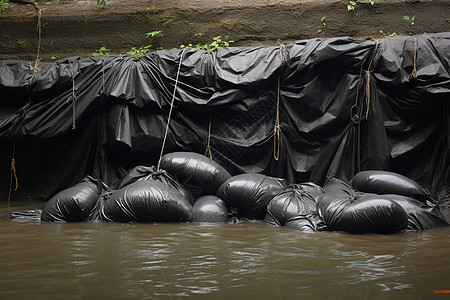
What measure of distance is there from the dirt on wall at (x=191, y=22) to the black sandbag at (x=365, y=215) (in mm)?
2600

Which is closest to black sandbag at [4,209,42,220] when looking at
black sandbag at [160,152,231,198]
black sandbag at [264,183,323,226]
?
black sandbag at [160,152,231,198]

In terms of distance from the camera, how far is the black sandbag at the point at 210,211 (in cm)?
447

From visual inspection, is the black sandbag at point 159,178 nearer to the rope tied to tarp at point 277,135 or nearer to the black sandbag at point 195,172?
the black sandbag at point 195,172

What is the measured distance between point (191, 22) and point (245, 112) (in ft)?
6.02

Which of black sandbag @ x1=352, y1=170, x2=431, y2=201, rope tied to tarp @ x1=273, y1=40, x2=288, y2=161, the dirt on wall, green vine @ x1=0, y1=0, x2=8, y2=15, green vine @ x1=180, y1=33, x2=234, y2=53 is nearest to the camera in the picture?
black sandbag @ x1=352, y1=170, x2=431, y2=201

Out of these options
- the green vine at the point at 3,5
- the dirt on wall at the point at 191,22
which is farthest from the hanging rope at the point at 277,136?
the green vine at the point at 3,5

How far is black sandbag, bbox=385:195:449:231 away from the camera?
4020 mm

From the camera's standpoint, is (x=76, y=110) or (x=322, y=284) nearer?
(x=322, y=284)

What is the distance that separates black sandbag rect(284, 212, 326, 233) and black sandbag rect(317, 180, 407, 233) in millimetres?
61

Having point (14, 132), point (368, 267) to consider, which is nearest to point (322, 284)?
point (368, 267)

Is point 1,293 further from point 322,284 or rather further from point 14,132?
point 14,132

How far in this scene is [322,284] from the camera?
2244mm

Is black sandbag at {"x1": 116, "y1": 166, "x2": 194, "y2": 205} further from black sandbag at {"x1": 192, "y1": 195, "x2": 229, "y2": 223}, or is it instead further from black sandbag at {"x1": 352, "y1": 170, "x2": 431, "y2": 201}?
black sandbag at {"x1": 352, "y1": 170, "x2": 431, "y2": 201}

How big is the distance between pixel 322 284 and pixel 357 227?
1.66m
